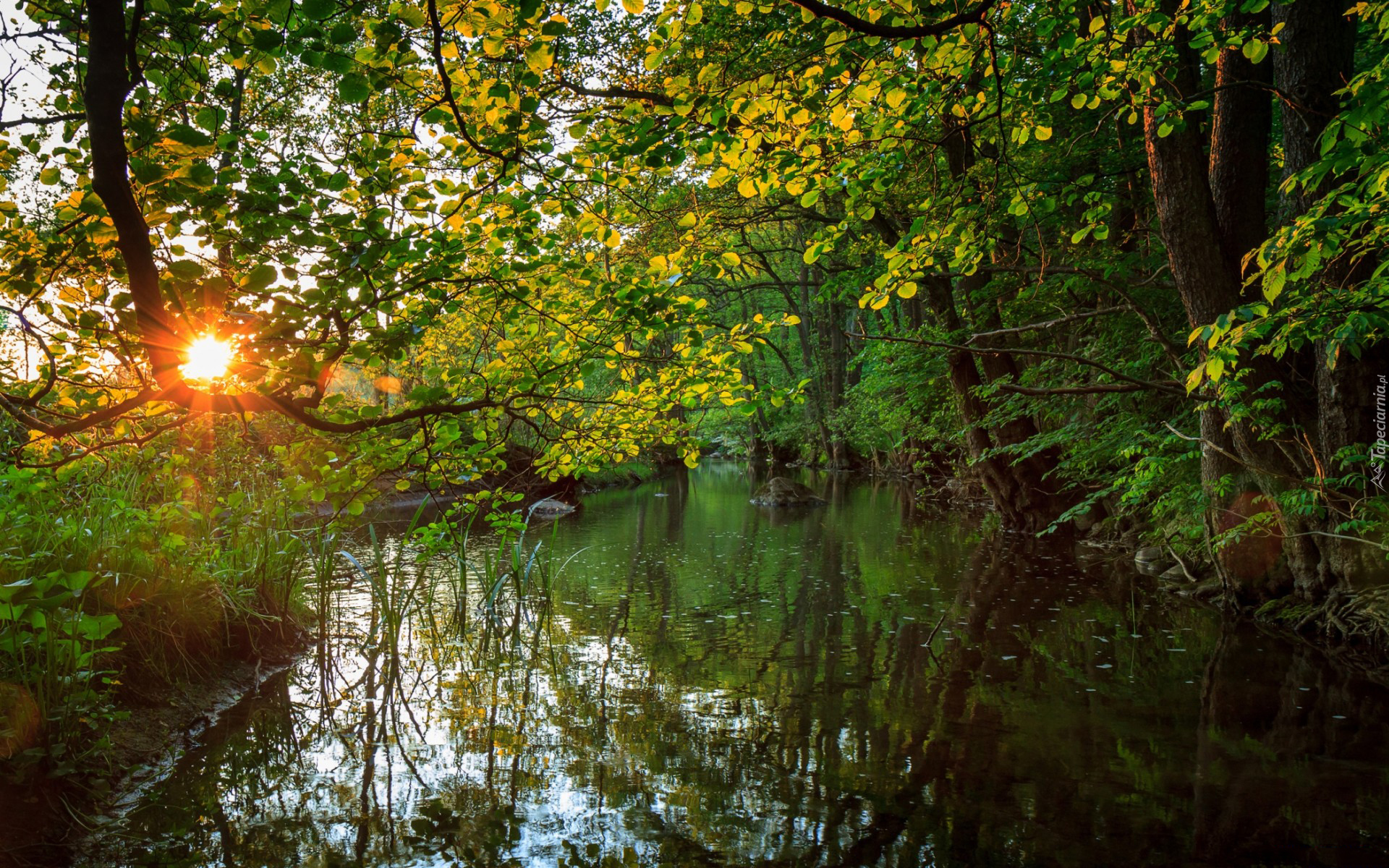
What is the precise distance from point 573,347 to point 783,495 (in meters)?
17.9

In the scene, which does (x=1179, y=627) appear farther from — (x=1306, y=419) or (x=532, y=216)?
(x=532, y=216)

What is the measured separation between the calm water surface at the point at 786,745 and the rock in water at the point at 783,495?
12.4 metres

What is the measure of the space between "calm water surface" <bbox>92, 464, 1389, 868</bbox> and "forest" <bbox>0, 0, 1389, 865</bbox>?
0.17 feet

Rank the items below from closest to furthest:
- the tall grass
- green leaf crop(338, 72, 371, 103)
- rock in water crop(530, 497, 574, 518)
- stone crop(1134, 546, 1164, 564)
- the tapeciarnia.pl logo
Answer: green leaf crop(338, 72, 371, 103)
the tall grass
the tapeciarnia.pl logo
stone crop(1134, 546, 1164, 564)
rock in water crop(530, 497, 574, 518)

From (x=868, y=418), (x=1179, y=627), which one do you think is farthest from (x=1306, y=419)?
(x=868, y=418)

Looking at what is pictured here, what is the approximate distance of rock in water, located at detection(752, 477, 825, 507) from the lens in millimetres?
21625

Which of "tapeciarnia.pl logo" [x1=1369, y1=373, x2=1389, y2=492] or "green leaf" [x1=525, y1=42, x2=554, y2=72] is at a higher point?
"green leaf" [x1=525, y1=42, x2=554, y2=72]

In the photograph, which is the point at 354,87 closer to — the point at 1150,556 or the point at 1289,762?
the point at 1289,762

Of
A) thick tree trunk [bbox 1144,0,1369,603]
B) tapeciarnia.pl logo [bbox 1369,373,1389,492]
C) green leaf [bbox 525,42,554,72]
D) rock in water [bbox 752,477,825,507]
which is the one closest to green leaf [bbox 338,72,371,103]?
green leaf [bbox 525,42,554,72]

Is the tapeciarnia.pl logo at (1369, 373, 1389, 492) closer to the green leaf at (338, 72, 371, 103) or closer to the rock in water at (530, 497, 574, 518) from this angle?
the green leaf at (338, 72, 371, 103)

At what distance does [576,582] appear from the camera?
10.3 metres

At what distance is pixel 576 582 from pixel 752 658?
389 centimetres

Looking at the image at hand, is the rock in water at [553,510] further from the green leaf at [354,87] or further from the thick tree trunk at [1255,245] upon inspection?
the green leaf at [354,87]

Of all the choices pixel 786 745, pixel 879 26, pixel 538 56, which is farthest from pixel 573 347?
pixel 786 745
